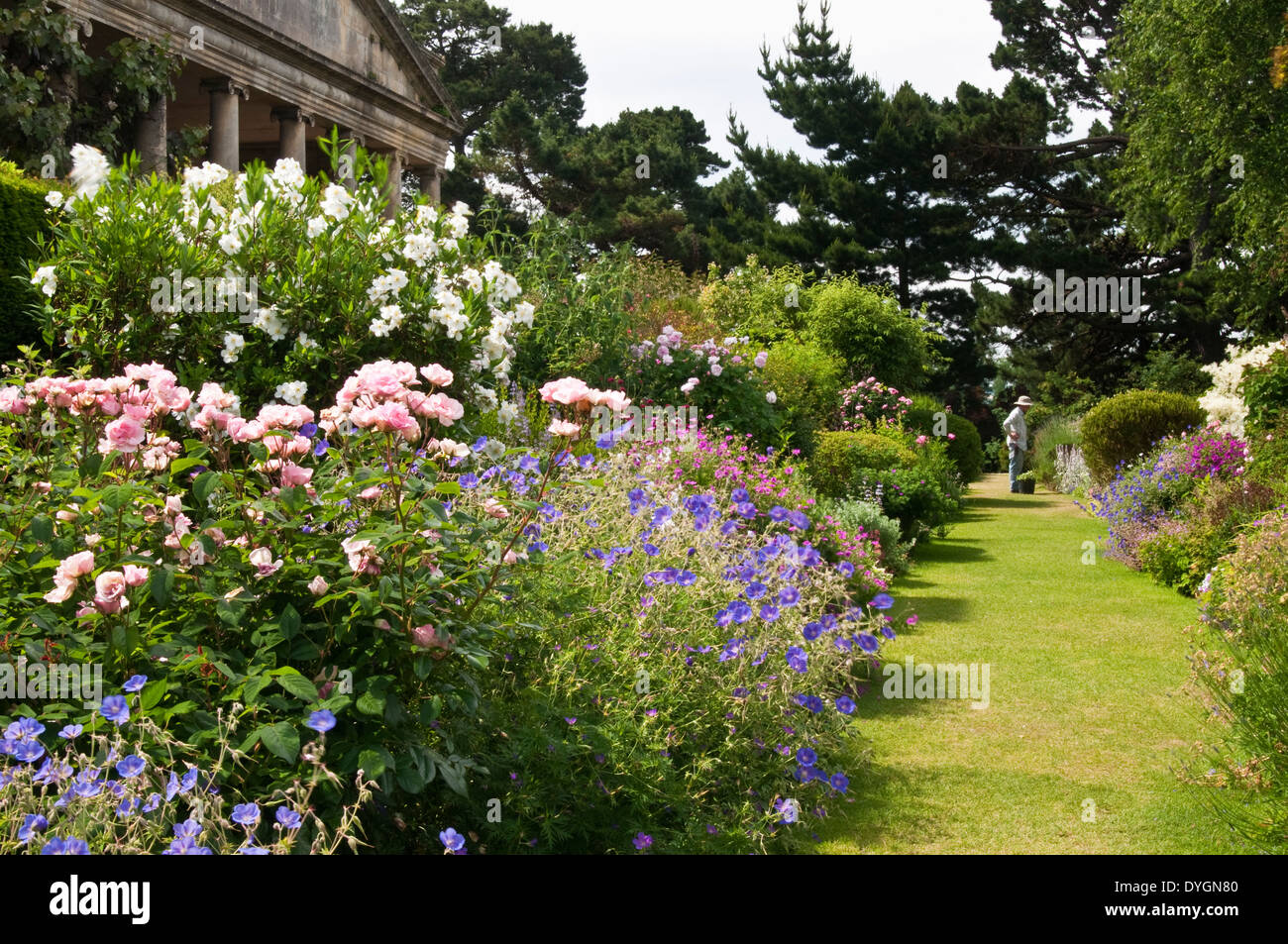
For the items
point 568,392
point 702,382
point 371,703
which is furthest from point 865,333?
point 371,703

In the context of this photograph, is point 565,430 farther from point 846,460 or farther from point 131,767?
point 846,460

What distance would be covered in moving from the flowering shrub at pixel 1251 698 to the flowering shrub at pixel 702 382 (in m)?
5.06

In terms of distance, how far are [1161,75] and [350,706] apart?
25750 millimetres

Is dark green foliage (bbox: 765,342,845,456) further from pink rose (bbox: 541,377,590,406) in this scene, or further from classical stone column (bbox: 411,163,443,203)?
classical stone column (bbox: 411,163,443,203)

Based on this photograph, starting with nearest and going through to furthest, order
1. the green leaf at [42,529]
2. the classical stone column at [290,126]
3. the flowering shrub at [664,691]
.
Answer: the green leaf at [42,529] < the flowering shrub at [664,691] < the classical stone column at [290,126]

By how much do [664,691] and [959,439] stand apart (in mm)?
17367

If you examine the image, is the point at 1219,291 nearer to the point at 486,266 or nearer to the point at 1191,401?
the point at 1191,401

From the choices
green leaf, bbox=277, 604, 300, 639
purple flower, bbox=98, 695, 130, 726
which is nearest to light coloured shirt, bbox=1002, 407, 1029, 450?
green leaf, bbox=277, 604, 300, 639

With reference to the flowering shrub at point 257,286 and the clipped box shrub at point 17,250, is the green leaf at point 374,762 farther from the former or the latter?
the clipped box shrub at point 17,250

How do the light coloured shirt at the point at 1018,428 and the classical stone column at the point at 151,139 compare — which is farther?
the light coloured shirt at the point at 1018,428

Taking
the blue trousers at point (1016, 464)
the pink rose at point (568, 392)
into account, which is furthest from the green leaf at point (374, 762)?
the blue trousers at point (1016, 464)

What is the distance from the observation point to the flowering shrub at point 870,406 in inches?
615

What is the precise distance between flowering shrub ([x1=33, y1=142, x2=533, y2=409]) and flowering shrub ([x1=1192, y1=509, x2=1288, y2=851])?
3827 millimetres

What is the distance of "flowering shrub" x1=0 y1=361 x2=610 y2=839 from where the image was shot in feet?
8.39
